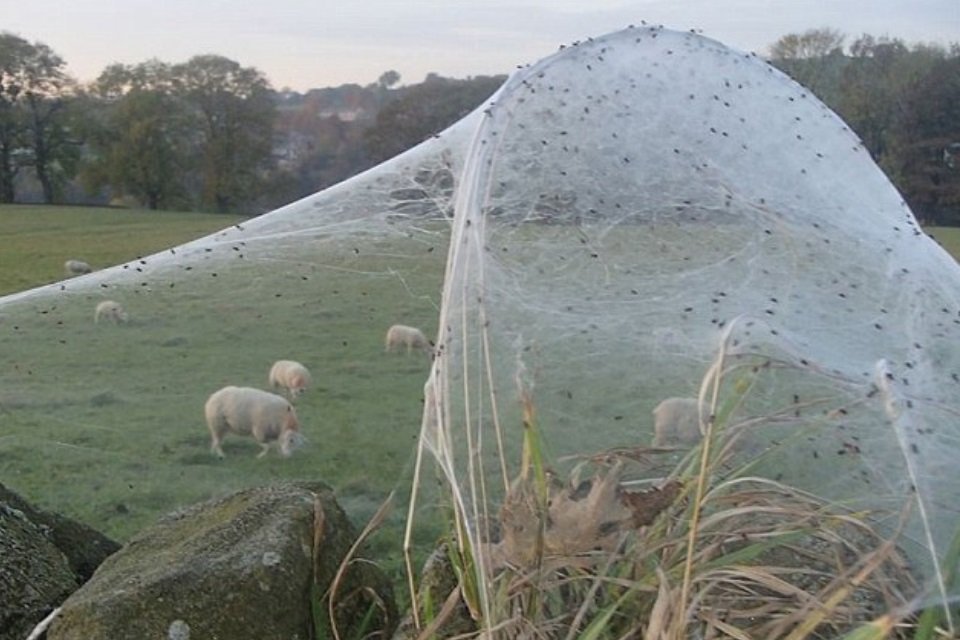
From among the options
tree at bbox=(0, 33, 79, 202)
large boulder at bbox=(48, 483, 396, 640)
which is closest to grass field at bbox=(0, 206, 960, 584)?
large boulder at bbox=(48, 483, 396, 640)

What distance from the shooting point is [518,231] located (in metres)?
3.33

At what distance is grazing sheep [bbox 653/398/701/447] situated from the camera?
8.93 ft

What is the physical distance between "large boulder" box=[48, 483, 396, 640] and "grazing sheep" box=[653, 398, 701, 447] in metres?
0.96

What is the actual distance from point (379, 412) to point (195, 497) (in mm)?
1879

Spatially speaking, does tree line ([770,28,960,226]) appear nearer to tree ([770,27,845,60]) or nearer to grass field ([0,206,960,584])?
tree ([770,27,845,60])

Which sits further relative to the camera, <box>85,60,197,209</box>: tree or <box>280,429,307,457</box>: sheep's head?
<box>85,60,197,209</box>: tree

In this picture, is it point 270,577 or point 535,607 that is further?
point 270,577

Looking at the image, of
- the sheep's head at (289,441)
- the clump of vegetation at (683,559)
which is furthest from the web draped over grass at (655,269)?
the sheep's head at (289,441)

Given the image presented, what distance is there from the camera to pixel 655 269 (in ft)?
10.9

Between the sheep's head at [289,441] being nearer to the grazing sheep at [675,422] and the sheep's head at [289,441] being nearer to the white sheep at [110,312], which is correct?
the white sheep at [110,312]

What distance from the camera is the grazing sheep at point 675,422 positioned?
8.93 feet

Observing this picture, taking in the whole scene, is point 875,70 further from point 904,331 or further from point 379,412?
point 904,331

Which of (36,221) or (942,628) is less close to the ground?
(942,628)

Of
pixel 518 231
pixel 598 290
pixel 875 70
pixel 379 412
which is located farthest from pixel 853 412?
pixel 875 70
